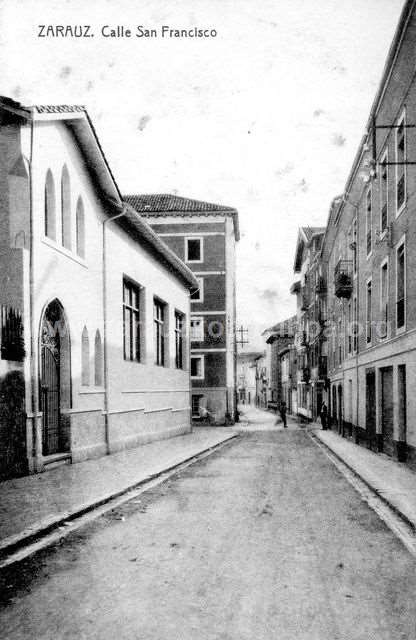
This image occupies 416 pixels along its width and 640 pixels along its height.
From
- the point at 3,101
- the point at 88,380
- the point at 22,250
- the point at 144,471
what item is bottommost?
the point at 144,471

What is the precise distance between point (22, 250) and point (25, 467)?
12.7 feet

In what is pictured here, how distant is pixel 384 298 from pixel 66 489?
11346 millimetres

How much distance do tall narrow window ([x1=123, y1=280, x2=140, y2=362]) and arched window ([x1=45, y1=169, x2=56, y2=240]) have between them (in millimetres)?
5960

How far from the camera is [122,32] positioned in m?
7.03

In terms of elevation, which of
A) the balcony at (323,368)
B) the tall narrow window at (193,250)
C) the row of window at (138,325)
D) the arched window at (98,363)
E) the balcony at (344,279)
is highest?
the tall narrow window at (193,250)

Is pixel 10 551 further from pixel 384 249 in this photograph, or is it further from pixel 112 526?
pixel 384 249

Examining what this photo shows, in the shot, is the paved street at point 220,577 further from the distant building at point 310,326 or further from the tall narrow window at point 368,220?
the distant building at point 310,326

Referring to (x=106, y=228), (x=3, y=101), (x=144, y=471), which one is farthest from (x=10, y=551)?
(x=106, y=228)

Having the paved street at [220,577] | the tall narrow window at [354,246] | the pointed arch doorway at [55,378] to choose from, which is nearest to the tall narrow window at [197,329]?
the tall narrow window at [354,246]

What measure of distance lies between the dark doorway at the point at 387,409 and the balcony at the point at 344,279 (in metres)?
7.11

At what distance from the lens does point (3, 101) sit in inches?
435

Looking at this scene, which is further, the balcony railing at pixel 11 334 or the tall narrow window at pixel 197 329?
the tall narrow window at pixel 197 329

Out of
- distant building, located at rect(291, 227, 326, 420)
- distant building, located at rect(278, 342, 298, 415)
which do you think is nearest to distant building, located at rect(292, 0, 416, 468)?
distant building, located at rect(291, 227, 326, 420)

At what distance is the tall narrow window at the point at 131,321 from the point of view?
19.2 meters
